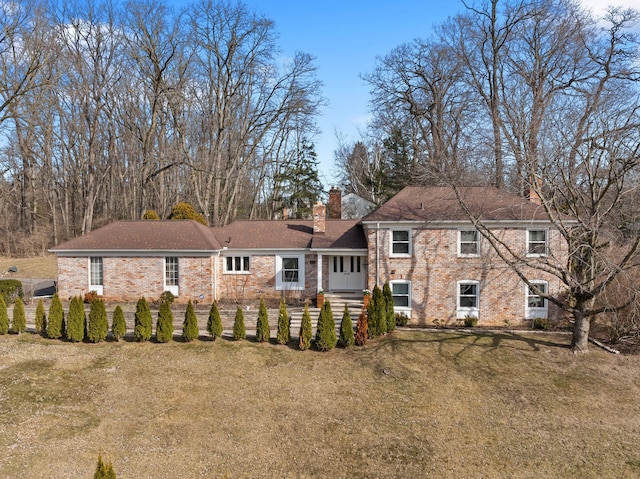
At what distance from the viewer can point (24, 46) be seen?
2395 centimetres

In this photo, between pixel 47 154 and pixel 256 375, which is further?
pixel 47 154

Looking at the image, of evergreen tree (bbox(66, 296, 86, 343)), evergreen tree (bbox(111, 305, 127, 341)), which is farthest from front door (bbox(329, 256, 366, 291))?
evergreen tree (bbox(66, 296, 86, 343))

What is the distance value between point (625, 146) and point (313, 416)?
12.2m

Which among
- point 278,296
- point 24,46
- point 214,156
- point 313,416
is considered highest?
point 24,46

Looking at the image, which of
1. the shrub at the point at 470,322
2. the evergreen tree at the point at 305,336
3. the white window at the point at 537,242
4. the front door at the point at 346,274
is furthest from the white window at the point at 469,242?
the evergreen tree at the point at 305,336

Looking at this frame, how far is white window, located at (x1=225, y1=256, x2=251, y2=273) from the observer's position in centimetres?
2189

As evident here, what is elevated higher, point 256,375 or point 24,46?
point 24,46

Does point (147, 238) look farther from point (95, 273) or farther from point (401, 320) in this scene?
point (401, 320)

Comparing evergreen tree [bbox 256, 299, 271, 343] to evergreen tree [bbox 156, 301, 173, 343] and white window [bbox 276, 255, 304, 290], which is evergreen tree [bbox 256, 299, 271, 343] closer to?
evergreen tree [bbox 156, 301, 173, 343]

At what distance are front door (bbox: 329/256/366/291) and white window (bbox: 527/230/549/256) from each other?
7464mm

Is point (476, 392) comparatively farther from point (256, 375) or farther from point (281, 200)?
point (281, 200)

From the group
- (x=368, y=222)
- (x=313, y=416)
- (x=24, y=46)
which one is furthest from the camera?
(x=24, y=46)

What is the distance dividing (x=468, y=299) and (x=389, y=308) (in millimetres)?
3896

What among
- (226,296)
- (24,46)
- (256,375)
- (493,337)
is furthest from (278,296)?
(24,46)
